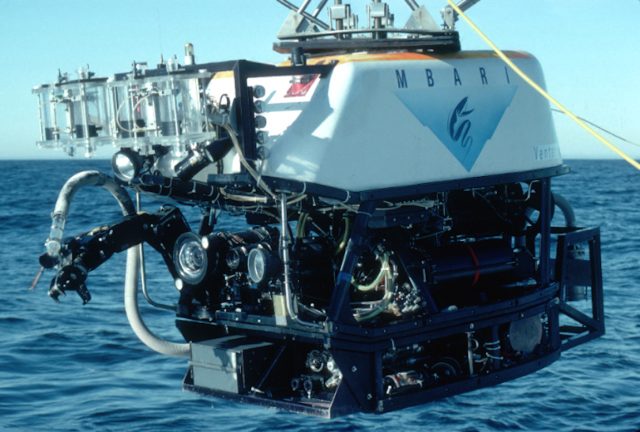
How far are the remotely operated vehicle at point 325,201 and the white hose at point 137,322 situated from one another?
0.02 meters

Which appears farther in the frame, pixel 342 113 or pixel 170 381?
pixel 170 381

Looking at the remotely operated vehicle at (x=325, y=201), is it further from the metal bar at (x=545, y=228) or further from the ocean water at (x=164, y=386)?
the ocean water at (x=164, y=386)

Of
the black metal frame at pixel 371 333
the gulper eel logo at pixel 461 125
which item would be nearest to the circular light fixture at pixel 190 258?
the black metal frame at pixel 371 333

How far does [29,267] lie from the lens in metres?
32.6

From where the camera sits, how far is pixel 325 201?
10062mm

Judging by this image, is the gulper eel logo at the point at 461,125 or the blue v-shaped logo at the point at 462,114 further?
the gulper eel logo at the point at 461,125


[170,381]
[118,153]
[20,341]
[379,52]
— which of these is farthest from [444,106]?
[20,341]

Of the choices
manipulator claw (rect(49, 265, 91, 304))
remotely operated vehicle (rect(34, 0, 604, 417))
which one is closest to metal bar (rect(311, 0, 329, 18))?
remotely operated vehicle (rect(34, 0, 604, 417))

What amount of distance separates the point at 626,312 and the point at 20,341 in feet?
44.2

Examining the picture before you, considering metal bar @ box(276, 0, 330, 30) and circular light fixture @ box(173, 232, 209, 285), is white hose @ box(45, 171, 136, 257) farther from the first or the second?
metal bar @ box(276, 0, 330, 30)

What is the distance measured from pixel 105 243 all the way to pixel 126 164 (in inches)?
32.4

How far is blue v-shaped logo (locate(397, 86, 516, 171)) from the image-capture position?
10.6 meters

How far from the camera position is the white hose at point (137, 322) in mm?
11594

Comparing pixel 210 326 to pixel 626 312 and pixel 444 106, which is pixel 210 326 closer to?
pixel 444 106
